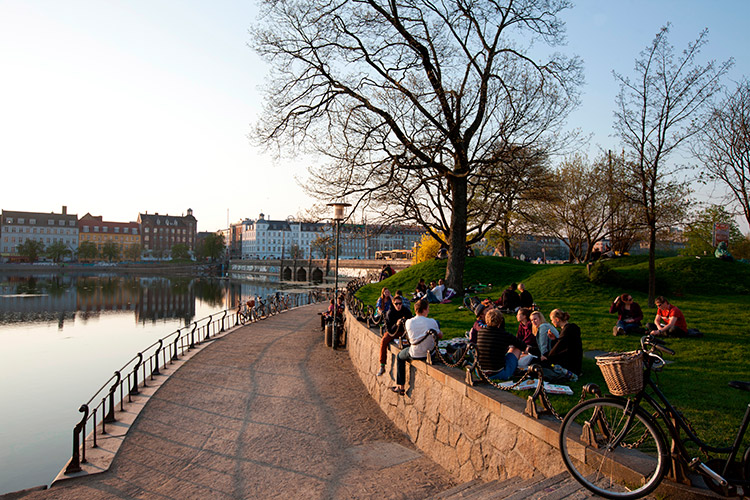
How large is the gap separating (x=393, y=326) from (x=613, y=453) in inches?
255

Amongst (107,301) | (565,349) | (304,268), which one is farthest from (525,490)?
(304,268)

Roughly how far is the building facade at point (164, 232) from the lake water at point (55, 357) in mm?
99279

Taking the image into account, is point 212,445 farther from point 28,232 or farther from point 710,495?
point 28,232

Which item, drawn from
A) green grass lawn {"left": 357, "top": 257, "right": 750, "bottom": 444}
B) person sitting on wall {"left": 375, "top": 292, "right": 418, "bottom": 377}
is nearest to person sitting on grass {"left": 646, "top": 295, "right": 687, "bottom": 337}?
green grass lawn {"left": 357, "top": 257, "right": 750, "bottom": 444}

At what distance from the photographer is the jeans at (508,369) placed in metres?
7.12

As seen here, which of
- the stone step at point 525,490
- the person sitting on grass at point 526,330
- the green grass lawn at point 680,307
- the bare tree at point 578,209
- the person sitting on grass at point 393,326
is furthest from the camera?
the bare tree at point 578,209

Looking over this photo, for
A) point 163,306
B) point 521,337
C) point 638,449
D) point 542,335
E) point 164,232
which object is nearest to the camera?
point 638,449

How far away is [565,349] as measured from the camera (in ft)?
23.3

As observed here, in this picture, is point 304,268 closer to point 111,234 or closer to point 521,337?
point 111,234

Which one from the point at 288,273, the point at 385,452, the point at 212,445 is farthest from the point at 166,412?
the point at 288,273

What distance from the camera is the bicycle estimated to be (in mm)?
3635

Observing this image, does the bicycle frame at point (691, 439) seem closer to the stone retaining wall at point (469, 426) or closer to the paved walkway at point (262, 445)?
the stone retaining wall at point (469, 426)

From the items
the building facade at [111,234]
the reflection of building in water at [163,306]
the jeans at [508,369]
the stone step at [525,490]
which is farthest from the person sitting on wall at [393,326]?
the building facade at [111,234]

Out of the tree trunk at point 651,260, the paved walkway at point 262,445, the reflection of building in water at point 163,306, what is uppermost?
the tree trunk at point 651,260
